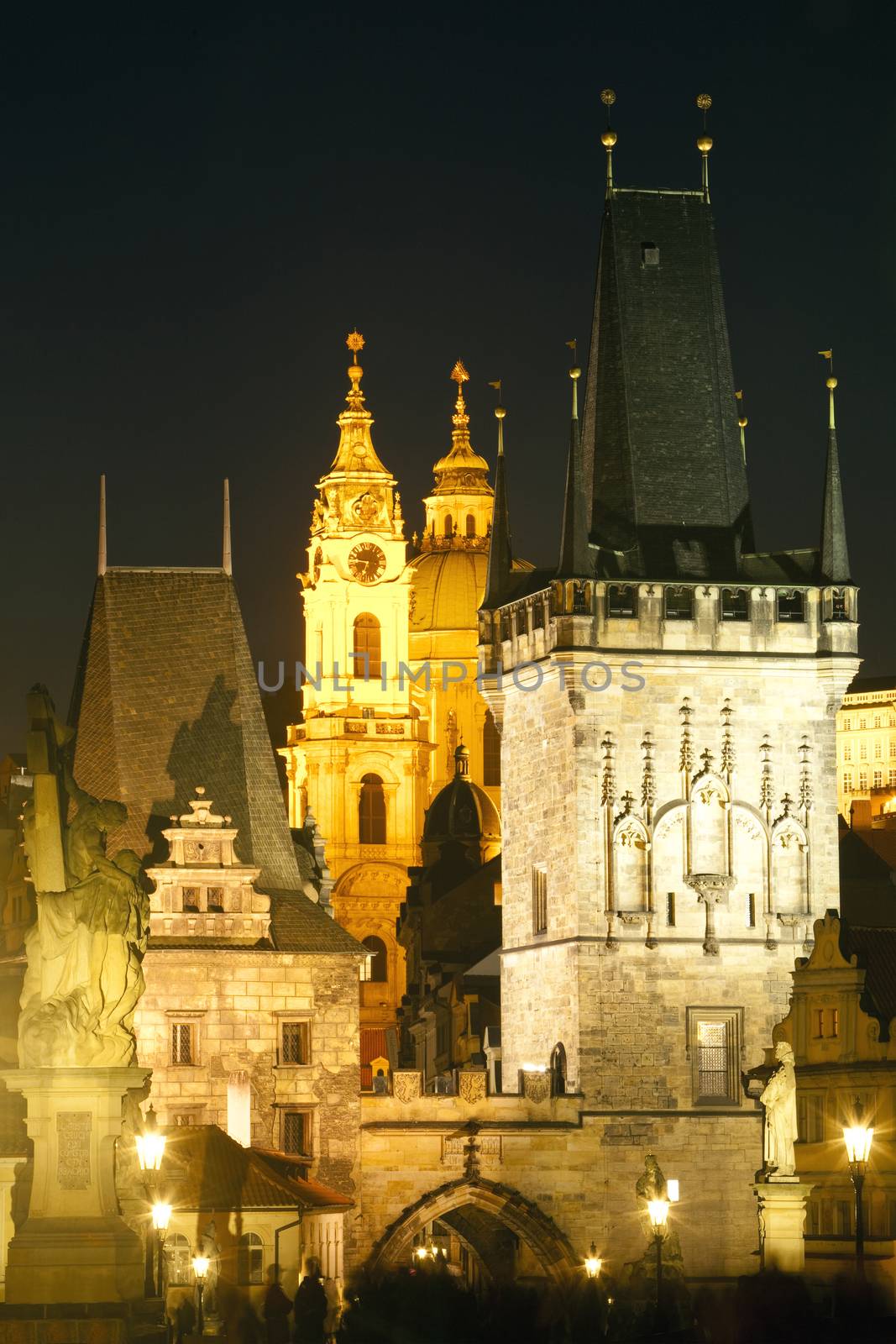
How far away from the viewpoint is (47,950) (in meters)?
30.5

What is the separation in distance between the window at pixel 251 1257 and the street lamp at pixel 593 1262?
5.76 meters

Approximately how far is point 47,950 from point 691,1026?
3627 centimetres

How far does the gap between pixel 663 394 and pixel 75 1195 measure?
41.4 m

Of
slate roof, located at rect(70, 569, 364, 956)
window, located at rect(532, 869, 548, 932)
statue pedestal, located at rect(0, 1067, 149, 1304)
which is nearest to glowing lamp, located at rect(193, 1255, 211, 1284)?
statue pedestal, located at rect(0, 1067, 149, 1304)

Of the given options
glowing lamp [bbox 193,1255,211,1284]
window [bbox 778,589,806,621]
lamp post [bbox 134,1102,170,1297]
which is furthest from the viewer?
window [bbox 778,589,806,621]

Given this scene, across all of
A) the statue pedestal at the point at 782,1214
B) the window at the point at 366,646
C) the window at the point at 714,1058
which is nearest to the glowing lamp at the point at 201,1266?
the statue pedestal at the point at 782,1214

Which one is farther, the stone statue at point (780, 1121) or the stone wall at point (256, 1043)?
the stone wall at point (256, 1043)

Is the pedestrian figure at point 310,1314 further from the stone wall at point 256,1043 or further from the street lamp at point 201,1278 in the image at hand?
the stone wall at point 256,1043

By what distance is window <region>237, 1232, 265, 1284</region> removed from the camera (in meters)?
58.9

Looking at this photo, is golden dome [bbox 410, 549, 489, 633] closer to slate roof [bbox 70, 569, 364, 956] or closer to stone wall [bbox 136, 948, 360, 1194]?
slate roof [bbox 70, 569, 364, 956]

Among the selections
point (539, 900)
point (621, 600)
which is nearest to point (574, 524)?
point (621, 600)

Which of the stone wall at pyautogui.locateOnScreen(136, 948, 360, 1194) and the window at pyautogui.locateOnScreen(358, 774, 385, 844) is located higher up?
the window at pyautogui.locateOnScreen(358, 774, 385, 844)

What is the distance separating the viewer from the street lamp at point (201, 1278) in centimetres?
3841

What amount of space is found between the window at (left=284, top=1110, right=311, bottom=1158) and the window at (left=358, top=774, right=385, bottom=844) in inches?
2405
